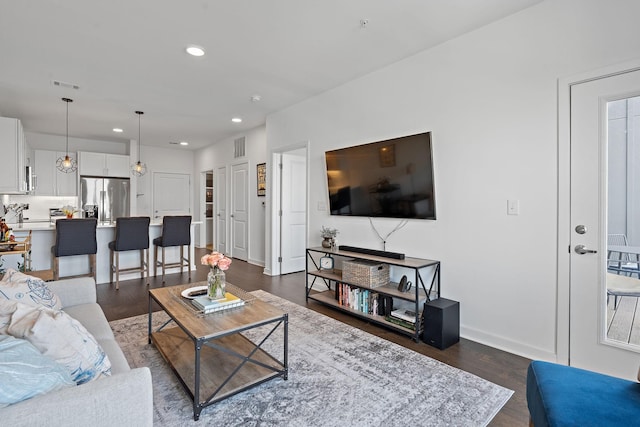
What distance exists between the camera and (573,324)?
2322 millimetres

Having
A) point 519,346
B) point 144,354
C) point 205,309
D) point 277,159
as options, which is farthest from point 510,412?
point 277,159

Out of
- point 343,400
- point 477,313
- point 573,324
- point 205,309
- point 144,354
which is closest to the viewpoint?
point 343,400

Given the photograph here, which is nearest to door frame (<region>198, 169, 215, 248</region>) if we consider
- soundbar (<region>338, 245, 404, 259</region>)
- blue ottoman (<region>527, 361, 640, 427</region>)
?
soundbar (<region>338, 245, 404, 259</region>)

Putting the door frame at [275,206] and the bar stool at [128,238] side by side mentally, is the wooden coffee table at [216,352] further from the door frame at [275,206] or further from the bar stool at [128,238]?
the door frame at [275,206]

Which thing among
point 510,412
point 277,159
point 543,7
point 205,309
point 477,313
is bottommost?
point 510,412

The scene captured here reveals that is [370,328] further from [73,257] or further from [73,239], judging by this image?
[73,257]

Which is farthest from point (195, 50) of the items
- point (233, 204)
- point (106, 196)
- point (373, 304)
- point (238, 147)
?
point (106, 196)

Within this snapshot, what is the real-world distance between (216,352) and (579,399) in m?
2.10

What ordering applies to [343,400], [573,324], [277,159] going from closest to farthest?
[343,400]
[573,324]
[277,159]

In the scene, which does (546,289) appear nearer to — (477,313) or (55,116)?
(477,313)

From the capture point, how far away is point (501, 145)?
8.77 ft

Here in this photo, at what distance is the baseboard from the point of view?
247cm

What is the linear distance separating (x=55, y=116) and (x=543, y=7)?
22.3ft

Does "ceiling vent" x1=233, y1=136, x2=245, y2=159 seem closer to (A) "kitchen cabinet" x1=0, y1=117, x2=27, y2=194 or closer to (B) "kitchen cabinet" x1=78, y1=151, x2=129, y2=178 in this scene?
(B) "kitchen cabinet" x1=78, y1=151, x2=129, y2=178
